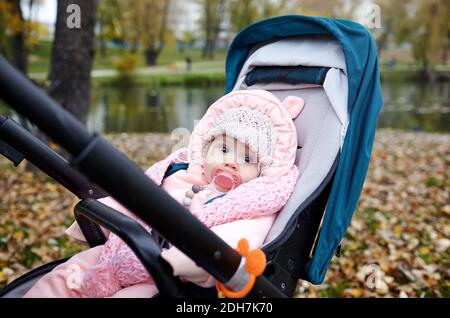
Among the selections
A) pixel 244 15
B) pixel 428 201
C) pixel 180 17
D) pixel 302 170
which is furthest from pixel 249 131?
pixel 180 17

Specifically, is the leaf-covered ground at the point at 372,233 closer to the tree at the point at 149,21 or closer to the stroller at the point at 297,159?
the stroller at the point at 297,159

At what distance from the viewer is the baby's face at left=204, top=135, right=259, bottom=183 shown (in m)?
1.94

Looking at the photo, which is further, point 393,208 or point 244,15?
point 244,15

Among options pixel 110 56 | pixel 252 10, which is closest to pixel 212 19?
pixel 252 10

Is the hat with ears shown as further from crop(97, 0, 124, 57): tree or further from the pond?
crop(97, 0, 124, 57): tree

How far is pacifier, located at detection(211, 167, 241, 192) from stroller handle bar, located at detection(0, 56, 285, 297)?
67cm

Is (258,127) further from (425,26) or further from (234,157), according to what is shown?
(425,26)

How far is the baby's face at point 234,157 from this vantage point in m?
1.94

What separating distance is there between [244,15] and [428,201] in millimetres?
18495

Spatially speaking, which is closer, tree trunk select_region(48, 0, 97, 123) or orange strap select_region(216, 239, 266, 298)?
orange strap select_region(216, 239, 266, 298)

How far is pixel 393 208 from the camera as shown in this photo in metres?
4.85

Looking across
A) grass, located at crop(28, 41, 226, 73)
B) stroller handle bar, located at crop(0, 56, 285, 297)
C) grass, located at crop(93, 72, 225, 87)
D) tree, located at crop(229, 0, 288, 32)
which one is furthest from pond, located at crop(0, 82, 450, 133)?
stroller handle bar, located at crop(0, 56, 285, 297)

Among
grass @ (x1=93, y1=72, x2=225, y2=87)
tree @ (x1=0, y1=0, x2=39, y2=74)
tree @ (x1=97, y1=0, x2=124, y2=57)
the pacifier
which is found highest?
tree @ (x1=97, y1=0, x2=124, y2=57)
